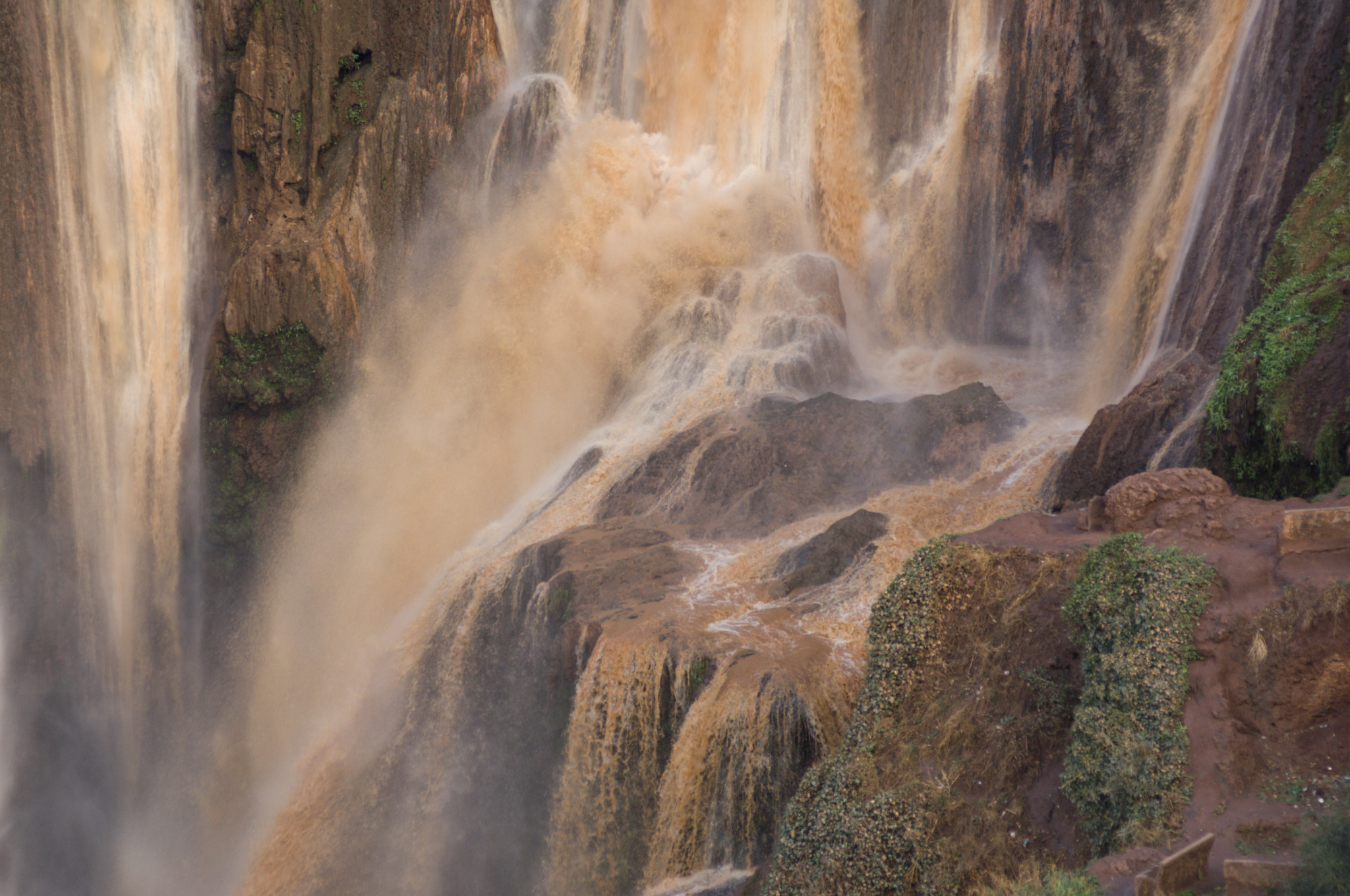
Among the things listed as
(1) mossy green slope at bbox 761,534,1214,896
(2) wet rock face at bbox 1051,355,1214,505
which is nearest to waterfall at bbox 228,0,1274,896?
(2) wet rock face at bbox 1051,355,1214,505

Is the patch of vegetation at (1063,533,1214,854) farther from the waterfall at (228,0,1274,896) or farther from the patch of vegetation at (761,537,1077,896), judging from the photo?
the waterfall at (228,0,1274,896)

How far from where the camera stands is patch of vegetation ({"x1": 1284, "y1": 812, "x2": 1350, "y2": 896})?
4.91 meters

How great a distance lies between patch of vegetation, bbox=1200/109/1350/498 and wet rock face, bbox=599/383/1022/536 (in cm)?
517

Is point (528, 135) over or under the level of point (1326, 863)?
over

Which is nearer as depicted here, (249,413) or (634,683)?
(634,683)

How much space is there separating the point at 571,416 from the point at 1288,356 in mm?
15643

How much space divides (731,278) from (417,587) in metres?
10.4

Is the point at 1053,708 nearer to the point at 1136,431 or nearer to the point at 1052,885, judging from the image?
the point at 1052,885

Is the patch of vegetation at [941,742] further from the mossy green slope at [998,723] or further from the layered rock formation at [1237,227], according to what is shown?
the layered rock formation at [1237,227]

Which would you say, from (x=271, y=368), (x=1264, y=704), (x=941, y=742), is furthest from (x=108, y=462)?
(x=1264, y=704)

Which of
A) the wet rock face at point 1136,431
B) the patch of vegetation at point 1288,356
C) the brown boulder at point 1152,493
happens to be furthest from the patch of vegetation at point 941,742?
the wet rock face at point 1136,431

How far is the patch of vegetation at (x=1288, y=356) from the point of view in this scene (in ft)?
30.7

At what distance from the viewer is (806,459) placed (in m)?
16.7

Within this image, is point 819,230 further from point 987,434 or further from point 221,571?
point 221,571
